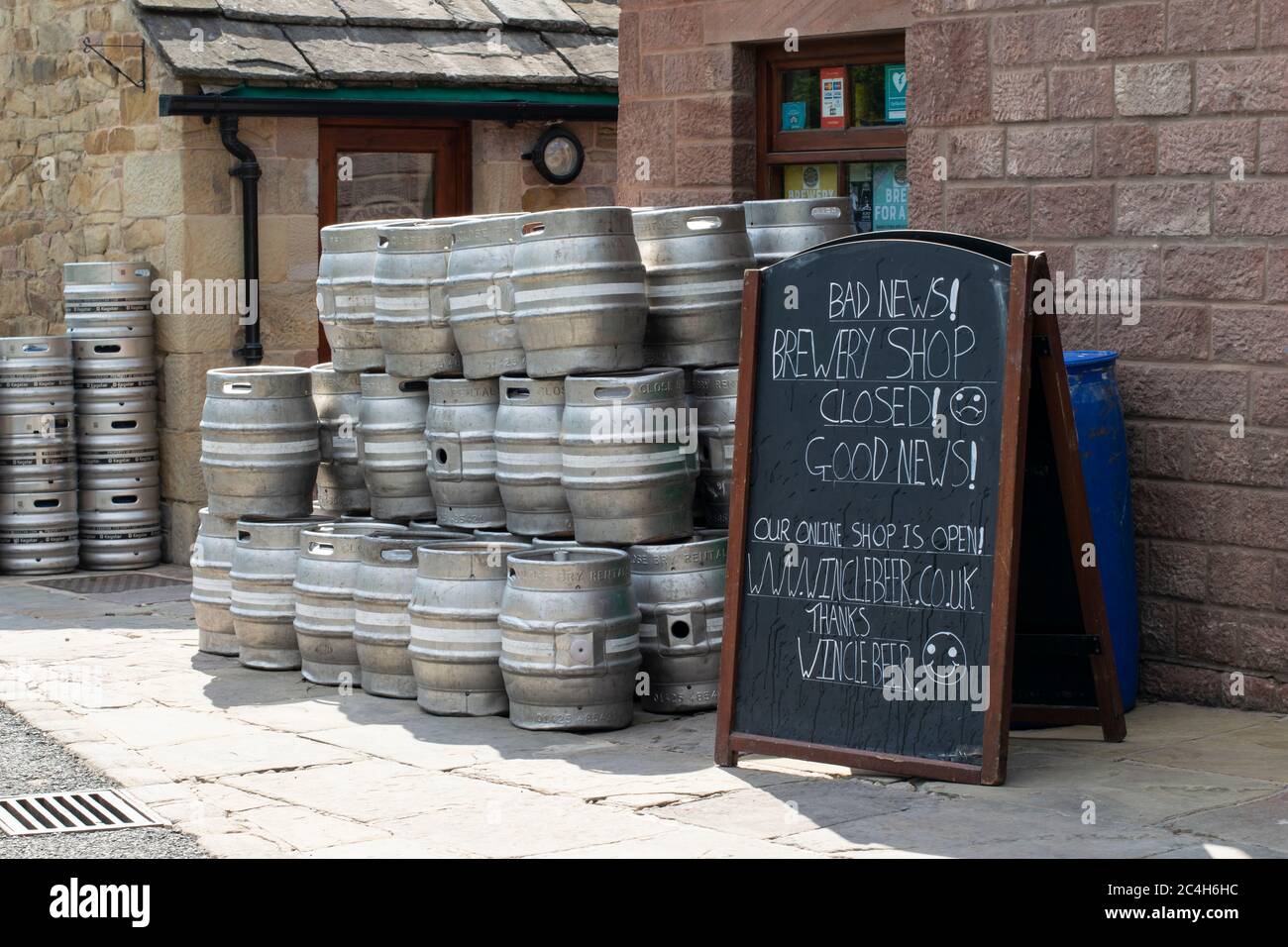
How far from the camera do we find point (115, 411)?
10703 millimetres

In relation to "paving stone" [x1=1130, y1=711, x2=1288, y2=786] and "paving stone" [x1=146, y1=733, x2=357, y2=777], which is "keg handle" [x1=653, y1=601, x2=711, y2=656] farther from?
"paving stone" [x1=1130, y1=711, x2=1288, y2=786]

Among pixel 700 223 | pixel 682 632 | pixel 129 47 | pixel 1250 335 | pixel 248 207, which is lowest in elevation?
pixel 682 632

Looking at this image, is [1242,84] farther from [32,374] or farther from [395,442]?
[32,374]

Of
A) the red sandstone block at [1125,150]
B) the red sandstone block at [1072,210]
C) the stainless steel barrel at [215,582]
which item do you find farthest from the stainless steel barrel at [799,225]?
the stainless steel barrel at [215,582]

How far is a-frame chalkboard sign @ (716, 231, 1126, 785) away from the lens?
17.7 feet

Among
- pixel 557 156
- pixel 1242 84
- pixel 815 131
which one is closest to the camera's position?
pixel 1242 84

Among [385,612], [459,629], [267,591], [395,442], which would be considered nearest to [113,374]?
[267,591]

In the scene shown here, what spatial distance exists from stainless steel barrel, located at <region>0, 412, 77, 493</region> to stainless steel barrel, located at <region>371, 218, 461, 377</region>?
4.13 metres

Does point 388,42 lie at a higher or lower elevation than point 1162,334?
higher

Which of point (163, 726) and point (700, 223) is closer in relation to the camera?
point (163, 726)

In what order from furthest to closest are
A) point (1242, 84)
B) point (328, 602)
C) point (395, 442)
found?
point (395, 442) < point (328, 602) < point (1242, 84)

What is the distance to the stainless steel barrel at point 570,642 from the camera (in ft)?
20.2

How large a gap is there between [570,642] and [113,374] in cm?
540
